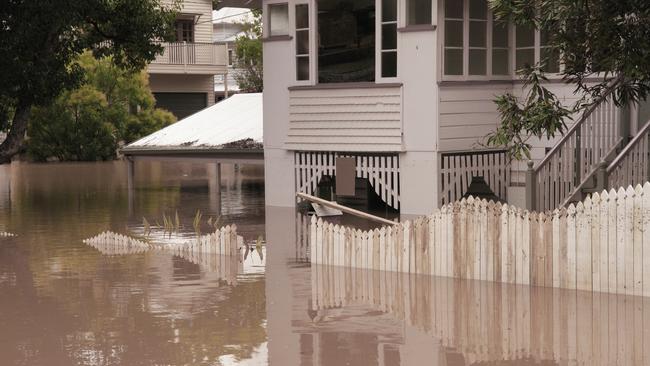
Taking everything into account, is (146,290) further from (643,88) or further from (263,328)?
(643,88)

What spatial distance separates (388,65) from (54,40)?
7.11 meters

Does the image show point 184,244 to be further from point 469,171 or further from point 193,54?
point 193,54

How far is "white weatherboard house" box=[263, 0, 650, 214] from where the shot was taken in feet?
71.8

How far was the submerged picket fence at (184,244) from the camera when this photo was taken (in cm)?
1716

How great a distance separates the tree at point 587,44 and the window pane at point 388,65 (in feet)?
18.2

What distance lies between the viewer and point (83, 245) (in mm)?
19062

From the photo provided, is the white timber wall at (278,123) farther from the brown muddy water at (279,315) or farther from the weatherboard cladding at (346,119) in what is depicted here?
the brown muddy water at (279,315)

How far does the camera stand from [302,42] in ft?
78.5

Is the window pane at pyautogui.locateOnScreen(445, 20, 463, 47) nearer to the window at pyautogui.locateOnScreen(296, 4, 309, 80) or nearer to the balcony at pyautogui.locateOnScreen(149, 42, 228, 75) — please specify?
the window at pyautogui.locateOnScreen(296, 4, 309, 80)

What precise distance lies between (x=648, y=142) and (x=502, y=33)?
6914 millimetres

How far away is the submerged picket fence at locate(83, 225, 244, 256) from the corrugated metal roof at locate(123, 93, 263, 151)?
26.4ft

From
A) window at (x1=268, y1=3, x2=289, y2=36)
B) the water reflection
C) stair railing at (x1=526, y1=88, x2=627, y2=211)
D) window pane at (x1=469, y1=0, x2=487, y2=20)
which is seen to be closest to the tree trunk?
the water reflection

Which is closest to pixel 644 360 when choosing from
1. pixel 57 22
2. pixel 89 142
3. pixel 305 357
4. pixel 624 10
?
pixel 305 357

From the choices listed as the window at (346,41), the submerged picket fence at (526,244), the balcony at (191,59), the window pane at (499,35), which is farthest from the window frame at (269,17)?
the balcony at (191,59)
